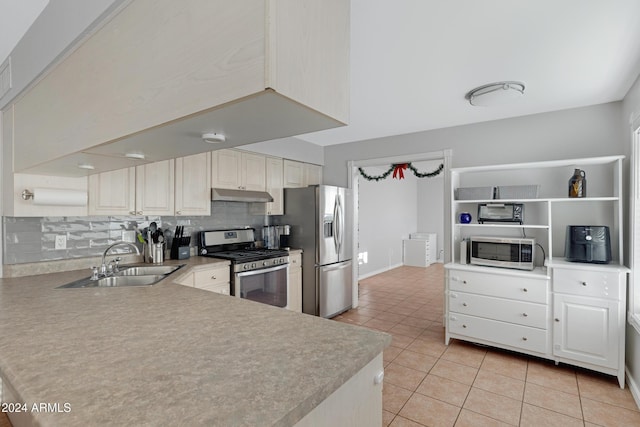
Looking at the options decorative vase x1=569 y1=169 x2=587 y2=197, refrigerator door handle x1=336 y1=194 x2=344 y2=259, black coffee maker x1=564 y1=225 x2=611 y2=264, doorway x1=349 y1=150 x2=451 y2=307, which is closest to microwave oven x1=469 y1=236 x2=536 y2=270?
black coffee maker x1=564 y1=225 x2=611 y2=264

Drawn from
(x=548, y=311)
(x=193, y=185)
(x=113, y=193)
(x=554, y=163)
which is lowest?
(x=548, y=311)

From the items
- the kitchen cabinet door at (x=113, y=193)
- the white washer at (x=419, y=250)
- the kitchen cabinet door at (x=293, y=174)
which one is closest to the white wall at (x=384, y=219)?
the white washer at (x=419, y=250)

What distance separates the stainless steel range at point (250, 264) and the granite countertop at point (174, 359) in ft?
5.27

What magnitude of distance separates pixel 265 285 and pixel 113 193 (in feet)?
5.60

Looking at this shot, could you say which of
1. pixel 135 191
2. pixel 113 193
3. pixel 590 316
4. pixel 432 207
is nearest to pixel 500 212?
pixel 590 316

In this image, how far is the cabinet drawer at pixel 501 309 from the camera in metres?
2.92

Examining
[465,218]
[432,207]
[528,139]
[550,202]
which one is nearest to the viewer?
[550,202]

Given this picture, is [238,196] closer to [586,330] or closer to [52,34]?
[52,34]

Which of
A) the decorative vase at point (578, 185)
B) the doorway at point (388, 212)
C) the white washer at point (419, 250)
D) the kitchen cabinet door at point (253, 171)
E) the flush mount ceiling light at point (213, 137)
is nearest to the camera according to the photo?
the flush mount ceiling light at point (213, 137)

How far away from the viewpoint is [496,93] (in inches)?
101

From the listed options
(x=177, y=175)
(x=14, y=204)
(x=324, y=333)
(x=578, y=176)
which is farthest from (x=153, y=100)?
(x=578, y=176)

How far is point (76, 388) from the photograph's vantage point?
0.79 m

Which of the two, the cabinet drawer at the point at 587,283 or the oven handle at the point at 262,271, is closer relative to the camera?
the cabinet drawer at the point at 587,283

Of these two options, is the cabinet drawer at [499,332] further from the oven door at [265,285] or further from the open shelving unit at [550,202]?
the oven door at [265,285]
